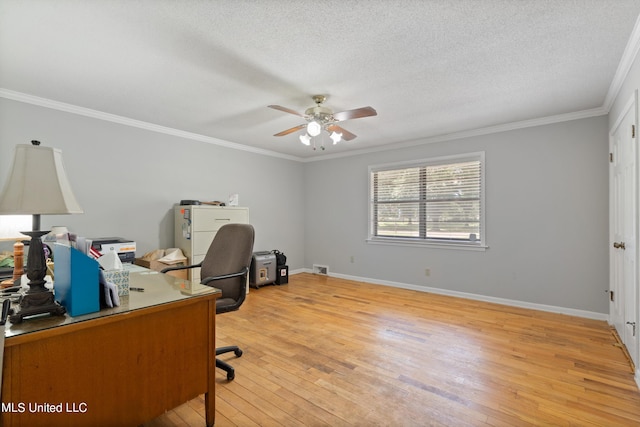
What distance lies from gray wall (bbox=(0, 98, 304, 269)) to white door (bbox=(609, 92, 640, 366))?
4.68 metres

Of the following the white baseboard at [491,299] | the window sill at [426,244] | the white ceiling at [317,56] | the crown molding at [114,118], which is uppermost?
the white ceiling at [317,56]

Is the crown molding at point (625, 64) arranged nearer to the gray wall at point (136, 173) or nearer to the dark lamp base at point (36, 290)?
the dark lamp base at point (36, 290)

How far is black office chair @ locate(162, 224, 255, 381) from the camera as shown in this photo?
7.54ft

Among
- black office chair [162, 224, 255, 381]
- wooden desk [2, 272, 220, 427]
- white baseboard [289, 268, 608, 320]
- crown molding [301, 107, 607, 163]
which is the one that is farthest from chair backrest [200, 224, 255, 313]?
crown molding [301, 107, 607, 163]

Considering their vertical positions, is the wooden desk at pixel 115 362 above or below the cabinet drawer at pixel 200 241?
below

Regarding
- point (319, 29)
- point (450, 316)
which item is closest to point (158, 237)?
point (319, 29)

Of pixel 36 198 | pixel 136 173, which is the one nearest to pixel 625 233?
pixel 36 198

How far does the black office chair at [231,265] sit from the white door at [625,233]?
9.59 feet

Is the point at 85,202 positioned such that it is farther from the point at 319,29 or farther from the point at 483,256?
the point at 483,256

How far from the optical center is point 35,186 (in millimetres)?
1135

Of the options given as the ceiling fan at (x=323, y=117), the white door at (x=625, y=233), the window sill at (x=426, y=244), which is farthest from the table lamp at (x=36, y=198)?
the window sill at (x=426, y=244)

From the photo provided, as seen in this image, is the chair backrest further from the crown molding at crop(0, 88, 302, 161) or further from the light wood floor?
the crown molding at crop(0, 88, 302, 161)

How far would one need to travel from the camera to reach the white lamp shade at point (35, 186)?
1092mm

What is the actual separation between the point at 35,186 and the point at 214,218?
3.10 meters
